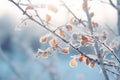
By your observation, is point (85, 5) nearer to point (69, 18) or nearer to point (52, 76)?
point (69, 18)

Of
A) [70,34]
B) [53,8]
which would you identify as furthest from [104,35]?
[53,8]

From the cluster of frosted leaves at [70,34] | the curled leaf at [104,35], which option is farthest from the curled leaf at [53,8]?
the curled leaf at [104,35]

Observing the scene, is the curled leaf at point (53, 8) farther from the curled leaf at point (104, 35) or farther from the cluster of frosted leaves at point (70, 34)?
the curled leaf at point (104, 35)

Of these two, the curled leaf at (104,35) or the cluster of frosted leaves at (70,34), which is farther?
the curled leaf at (104,35)

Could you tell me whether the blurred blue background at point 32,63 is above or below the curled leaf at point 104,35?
above

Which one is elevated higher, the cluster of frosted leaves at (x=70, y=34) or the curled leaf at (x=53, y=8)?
the curled leaf at (x=53, y=8)

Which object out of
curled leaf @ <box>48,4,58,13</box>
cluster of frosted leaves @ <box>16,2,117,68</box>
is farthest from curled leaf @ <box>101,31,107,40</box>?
curled leaf @ <box>48,4,58,13</box>

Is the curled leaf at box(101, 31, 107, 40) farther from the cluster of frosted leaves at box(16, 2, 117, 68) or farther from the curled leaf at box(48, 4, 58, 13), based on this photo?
the curled leaf at box(48, 4, 58, 13)

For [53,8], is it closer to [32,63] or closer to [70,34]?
[70,34]

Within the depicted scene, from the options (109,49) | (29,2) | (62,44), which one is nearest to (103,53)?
(109,49)

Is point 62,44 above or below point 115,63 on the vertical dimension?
above

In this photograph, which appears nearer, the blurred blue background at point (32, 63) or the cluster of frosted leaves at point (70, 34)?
the cluster of frosted leaves at point (70, 34)
